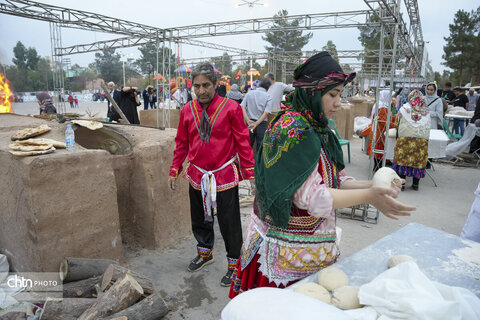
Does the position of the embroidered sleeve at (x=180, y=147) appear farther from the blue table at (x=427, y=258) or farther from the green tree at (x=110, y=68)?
the green tree at (x=110, y=68)

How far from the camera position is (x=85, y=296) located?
248cm

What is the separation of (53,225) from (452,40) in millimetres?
44761

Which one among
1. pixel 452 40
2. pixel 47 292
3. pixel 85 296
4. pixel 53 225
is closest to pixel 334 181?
pixel 85 296

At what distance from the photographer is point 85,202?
9.43ft

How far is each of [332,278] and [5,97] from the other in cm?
720

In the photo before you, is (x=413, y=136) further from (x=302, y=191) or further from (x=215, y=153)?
(x=302, y=191)

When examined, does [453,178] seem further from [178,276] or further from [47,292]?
[47,292]

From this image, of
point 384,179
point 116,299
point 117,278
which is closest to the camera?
point 384,179

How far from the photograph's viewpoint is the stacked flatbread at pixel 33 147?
2576mm

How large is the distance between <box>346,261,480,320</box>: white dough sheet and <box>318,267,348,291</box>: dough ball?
0.11 metres

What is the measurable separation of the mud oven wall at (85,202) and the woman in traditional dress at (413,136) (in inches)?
163

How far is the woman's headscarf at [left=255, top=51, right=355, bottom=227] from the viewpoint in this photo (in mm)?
1277

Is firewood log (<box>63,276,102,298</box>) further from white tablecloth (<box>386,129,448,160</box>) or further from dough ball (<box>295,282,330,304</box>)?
white tablecloth (<box>386,129,448,160</box>)

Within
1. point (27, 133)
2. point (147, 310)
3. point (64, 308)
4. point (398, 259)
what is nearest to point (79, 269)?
point (64, 308)
